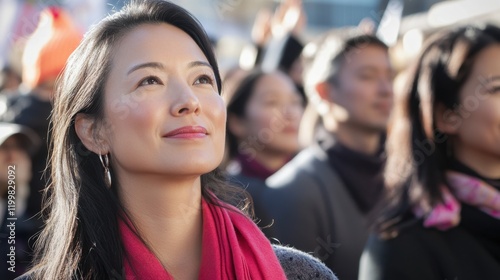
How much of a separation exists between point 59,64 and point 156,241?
2.62 metres

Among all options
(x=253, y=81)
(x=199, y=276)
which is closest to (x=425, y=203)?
(x=199, y=276)

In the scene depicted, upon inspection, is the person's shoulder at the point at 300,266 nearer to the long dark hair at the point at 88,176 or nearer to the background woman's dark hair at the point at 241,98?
the long dark hair at the point at 88,176

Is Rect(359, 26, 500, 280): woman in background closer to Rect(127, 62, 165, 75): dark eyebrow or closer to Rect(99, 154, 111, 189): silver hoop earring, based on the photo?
Rect(99, 154, 111, 189): silver hoop earring

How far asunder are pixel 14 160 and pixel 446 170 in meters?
2.09

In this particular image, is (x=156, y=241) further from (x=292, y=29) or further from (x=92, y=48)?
(x=292, y=29)

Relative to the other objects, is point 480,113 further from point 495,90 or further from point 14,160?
point 14,160

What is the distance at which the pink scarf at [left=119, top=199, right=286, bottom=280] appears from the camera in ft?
8.04

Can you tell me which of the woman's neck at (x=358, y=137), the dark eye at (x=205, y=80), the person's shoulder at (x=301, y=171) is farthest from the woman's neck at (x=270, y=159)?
the dark eye at (x=205, y=80)

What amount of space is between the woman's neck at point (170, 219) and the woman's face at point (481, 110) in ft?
4.43

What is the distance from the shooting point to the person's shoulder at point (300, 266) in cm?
264

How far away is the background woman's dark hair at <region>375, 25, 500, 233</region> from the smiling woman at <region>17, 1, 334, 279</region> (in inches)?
38.0

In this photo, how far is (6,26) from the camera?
7.33 metres

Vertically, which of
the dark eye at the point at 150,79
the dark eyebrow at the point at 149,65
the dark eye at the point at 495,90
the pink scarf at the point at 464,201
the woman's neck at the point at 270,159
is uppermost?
the dark eyebrow at the point at 149,65

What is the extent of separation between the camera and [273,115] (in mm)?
5238
